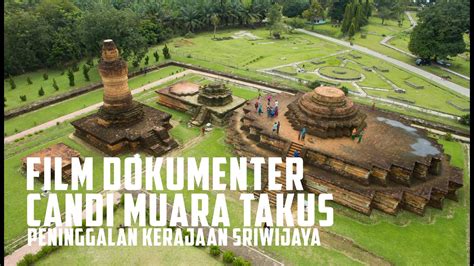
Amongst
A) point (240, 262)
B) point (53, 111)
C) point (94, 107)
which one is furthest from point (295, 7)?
point (240, 262)

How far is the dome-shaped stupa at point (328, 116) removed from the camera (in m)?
22.8

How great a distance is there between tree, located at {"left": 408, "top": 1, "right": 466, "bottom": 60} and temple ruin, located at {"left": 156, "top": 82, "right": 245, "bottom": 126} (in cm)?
2864

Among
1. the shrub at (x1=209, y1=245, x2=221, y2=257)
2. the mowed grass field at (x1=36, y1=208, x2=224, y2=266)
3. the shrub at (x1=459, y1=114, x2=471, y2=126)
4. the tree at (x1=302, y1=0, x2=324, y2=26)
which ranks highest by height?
the tree at (x1=302, y1=0, x2=324, y2=26)

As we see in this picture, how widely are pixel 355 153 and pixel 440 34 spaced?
31.9 m

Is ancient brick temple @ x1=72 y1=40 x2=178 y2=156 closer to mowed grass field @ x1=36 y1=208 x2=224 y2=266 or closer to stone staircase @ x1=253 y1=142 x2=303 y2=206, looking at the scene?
stone staircase @ x1=253 y1=142 x2=303 y2=206

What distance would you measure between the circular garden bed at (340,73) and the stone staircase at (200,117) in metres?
18.1

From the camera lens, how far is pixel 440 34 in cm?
4328

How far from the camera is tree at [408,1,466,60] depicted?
141 feet

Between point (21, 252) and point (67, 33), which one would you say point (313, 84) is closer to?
point (21, 252)

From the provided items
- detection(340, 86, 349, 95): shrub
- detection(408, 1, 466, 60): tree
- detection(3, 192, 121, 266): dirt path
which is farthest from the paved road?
detection(3, 192, 121, 266): dirt path

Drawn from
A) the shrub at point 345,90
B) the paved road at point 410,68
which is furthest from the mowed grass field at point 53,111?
the paved road at point 410,68

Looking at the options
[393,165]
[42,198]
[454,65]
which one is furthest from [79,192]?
[454,65]

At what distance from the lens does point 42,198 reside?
19297mm

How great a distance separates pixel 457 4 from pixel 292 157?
4003 cm
